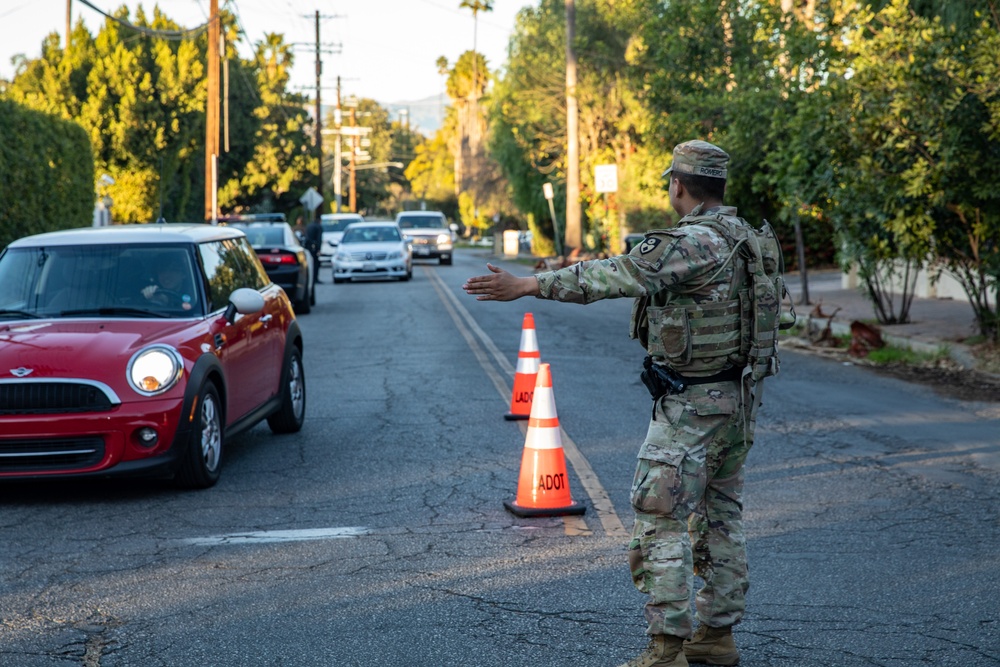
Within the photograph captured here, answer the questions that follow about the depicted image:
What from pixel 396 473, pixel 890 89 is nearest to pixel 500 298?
pixel 396 473

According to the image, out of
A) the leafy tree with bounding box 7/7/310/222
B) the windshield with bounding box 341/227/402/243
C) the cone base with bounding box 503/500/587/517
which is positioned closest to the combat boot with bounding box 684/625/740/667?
the cone base with bounding box 503/500/587/517

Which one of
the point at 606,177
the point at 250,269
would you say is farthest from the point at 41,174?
the point at 606,177

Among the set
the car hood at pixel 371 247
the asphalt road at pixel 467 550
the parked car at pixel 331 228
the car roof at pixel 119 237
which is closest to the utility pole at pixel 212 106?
the car hood at pixel 371 247

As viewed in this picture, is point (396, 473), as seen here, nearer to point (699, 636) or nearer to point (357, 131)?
point (699, 636)

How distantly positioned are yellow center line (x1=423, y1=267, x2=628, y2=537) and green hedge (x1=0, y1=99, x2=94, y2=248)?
24.6 ft

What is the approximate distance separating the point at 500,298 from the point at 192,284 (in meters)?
4.59

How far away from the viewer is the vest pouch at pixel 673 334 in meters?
4.33

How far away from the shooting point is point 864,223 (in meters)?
15.8

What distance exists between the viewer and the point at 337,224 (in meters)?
44.5

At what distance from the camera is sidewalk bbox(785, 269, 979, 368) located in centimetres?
1542

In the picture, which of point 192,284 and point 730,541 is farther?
point 192,284

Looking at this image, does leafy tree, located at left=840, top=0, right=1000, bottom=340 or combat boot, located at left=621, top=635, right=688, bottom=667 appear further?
leafy tree, located at left=840, top=0, right=1000, bottom=340

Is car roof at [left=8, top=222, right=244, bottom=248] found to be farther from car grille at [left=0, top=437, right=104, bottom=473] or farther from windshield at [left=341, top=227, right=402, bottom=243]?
windshield at [left=341, top=227, right=402, bottom=243]

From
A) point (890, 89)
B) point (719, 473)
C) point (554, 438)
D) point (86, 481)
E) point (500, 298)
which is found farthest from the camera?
A: point (890, 89)
